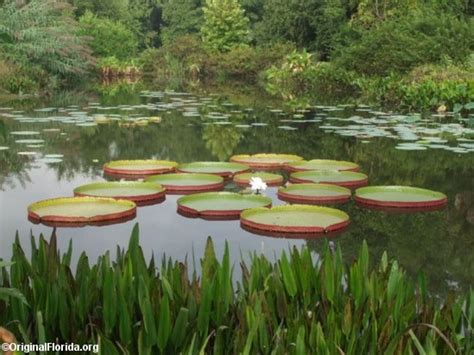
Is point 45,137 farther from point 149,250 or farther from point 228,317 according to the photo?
point 228,317

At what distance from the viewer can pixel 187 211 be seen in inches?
197

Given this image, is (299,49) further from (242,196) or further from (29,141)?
(242,196)

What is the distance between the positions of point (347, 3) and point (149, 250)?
22.6m

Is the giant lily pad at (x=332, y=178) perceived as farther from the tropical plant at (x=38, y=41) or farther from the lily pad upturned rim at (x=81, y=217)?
the tropical plant at (x=38, y=41)

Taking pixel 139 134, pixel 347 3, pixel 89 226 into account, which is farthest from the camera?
pixel 347 3

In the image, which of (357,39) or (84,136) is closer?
(84,136)

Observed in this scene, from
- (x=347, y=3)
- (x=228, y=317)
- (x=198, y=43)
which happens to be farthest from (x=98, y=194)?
(x=198, y=43)

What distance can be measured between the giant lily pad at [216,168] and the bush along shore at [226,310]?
376cm

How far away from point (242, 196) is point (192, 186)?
24.4 inches

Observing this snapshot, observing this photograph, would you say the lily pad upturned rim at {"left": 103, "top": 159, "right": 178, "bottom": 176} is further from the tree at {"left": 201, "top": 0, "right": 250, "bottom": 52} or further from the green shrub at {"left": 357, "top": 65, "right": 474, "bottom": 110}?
the tree at {"left": 201, "top": 0, "right": 250, "bottom": 52}

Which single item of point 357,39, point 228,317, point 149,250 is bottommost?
point 149,250

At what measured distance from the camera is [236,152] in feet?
26.7

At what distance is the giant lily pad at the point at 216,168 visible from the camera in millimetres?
6238

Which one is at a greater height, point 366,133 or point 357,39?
point 357,39
